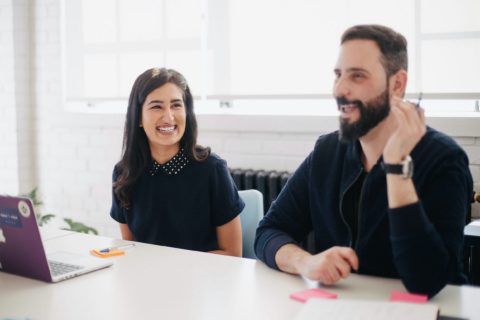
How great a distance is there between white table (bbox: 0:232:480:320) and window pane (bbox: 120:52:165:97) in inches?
84.3

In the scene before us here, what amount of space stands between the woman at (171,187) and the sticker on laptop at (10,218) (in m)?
0.69

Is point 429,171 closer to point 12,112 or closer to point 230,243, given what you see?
point 230,243

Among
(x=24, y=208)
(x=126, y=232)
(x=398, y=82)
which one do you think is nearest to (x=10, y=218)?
(x=24, y=208)

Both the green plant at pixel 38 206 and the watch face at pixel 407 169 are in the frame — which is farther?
the green plant at pixel 38 206

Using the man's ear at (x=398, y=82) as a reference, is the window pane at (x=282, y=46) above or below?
above

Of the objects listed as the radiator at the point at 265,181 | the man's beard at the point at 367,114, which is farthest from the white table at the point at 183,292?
the radiator at the point at 265,181

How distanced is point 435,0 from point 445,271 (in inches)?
67.5

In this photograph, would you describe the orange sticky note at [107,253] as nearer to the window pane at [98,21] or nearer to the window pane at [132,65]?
the window pane at [132,65]

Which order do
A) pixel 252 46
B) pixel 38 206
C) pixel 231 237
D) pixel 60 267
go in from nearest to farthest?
pixel 60 267
pixel 231 237
pixel 252 46
pixel 38 206

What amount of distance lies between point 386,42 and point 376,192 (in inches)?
16.1

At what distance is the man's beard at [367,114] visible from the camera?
1.63 metres

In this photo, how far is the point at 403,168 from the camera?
145 centimetres

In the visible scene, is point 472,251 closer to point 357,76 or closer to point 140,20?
point 357,76

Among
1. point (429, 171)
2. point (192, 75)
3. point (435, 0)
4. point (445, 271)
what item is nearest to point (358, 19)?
point (435, 0)
